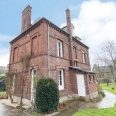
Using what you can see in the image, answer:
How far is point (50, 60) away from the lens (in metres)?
9.76

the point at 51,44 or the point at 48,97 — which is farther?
the point at 51,44

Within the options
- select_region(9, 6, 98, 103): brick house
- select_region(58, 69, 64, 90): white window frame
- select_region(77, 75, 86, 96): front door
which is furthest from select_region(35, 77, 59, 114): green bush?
select_region(77, 75, 86, 96): front door

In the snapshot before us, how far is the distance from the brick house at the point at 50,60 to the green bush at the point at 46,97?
1.59 meters

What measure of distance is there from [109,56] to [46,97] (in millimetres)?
25453

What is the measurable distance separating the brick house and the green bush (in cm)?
159

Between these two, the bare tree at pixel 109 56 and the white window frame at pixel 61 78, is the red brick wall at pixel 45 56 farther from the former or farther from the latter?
the bare tree at pixel 109 56

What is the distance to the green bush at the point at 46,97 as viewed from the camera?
7269 mm

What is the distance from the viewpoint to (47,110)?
731cm

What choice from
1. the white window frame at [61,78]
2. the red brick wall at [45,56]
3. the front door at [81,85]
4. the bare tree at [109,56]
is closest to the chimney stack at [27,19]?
the red brick wall at [45,56]

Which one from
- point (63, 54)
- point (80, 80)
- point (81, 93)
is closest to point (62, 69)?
point (63, 54)

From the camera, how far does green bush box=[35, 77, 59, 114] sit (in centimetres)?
727

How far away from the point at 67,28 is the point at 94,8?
532 centimetres

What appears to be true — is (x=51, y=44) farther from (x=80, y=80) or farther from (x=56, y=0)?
(x=80, y=80)

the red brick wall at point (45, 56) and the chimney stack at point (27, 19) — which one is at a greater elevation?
the chimney stack at point (27, 19)
